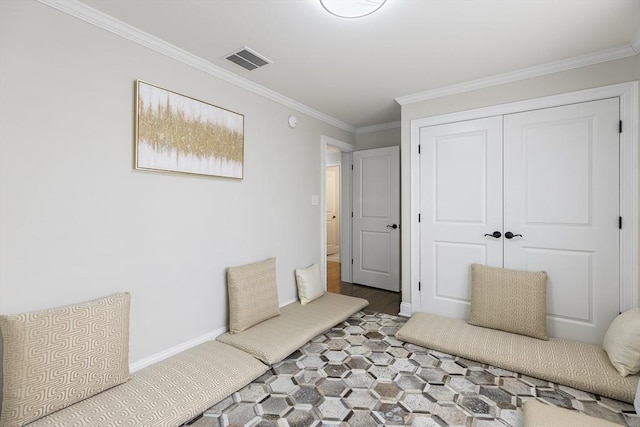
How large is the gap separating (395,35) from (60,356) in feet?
9.21

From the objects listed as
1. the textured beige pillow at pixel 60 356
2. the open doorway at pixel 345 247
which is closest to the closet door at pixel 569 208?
the open doorway at pixel 345 247

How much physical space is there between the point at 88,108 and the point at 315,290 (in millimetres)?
2666

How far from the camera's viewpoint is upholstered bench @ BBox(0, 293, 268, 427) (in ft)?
4.57

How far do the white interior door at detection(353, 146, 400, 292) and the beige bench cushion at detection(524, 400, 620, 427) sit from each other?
2.57m

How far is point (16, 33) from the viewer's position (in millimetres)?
1527

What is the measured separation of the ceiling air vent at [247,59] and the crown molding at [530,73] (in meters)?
1.60

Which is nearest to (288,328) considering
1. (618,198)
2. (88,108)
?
(88,108)

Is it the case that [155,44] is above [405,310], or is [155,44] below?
above

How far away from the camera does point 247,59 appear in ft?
7.81

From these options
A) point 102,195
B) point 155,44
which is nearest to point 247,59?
point 155,44

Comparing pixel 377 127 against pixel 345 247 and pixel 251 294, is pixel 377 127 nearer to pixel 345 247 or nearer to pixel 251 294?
pixel 345 247

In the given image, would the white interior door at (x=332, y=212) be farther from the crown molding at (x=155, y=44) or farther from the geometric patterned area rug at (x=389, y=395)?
the geometric patterned area rug at (x=389, y=395)

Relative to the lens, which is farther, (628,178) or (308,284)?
(308,284)

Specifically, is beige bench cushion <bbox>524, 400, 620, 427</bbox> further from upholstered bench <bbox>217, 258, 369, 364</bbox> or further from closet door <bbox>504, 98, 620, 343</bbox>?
upholstered bench <bbox>217, 258, 369, 364</bbox>
